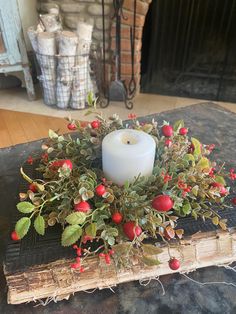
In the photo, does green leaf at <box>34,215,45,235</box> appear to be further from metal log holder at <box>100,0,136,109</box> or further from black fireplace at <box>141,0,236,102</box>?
black fireplace at <box>141,0,236,102</box>

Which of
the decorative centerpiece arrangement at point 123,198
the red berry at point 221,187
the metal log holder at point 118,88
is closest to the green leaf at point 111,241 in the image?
the decorative centerpiece arrangement at point 123,198

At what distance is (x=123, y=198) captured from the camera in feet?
1.79

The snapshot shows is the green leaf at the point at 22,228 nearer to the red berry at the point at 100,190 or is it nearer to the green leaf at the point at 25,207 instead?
the green leaf at the point at 25,207

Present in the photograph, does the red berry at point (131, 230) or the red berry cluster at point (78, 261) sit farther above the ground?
the red berry at point (131, 230)

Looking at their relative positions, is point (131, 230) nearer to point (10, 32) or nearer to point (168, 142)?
point (168, 142)

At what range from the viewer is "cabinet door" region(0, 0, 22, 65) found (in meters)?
1.86

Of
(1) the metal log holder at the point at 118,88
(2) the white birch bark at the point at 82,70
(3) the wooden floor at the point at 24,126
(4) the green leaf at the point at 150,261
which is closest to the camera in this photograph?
(4) the green leaf at the point at 150,261

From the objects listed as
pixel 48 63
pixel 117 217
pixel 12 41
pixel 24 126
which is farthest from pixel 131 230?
pixel 12 41

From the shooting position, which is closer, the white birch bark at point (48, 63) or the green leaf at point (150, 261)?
the green leaf at point (150, 261)

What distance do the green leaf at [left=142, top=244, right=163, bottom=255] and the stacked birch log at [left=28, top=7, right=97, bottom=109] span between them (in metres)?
1.65

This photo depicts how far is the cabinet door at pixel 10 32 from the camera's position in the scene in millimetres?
1864

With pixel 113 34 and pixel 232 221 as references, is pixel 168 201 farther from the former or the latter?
pixel 113 34

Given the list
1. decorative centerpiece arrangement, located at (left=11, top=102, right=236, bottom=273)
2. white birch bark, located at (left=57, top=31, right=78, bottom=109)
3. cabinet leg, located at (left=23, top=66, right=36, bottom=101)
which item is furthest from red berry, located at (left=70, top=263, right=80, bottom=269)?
cabinet leg, located at (left=23, top=66, right=36, bottom=101)

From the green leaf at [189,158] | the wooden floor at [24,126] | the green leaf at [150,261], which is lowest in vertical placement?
the wooden floor at [24,126]
